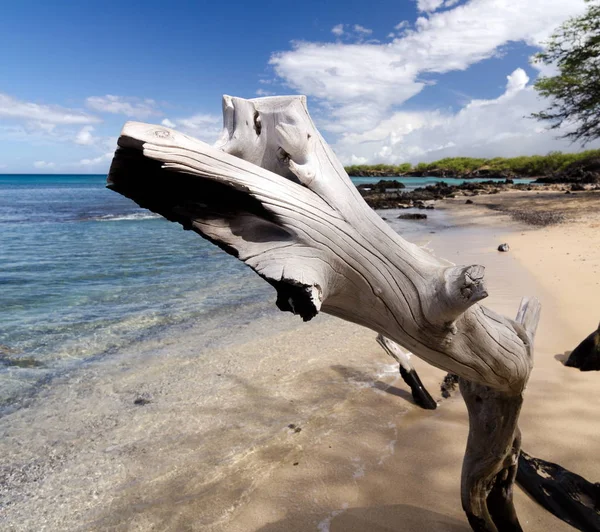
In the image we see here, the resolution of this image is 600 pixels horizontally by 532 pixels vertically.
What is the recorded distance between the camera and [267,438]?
3.38m

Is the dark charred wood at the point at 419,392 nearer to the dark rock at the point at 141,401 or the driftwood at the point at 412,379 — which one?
the driftwood at the point at 412,379

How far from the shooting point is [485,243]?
11320 millimetres

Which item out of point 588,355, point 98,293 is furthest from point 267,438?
point 98,293

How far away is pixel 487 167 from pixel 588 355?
78593mm

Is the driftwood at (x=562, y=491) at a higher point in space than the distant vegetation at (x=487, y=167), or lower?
lower

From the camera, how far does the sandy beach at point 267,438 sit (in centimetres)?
259

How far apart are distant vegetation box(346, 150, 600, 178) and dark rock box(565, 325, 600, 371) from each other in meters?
53.2

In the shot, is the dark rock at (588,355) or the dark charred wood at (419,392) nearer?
the dark charred wood at (419,392)

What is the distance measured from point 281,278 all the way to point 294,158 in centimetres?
53

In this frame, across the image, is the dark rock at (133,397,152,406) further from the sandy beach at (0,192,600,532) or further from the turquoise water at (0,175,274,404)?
the turquoise water at (0,175,274,404)

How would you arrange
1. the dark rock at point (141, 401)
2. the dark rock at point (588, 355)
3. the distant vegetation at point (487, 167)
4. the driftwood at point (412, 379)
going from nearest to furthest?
the driftwood at point (412, 379), the dark rock at point (588, 355), the dark rock at point (141, 401), the distant vegetation at point (487, 167)

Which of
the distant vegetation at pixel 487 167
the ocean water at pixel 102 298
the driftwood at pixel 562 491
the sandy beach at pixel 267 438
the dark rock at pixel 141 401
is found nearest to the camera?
the driftwood at pixel 562 491

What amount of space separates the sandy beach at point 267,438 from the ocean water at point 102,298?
658 mm

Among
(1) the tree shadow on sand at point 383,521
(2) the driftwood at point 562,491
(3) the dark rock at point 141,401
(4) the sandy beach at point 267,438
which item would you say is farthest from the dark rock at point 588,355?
(3) the dark rock at point 141,401
